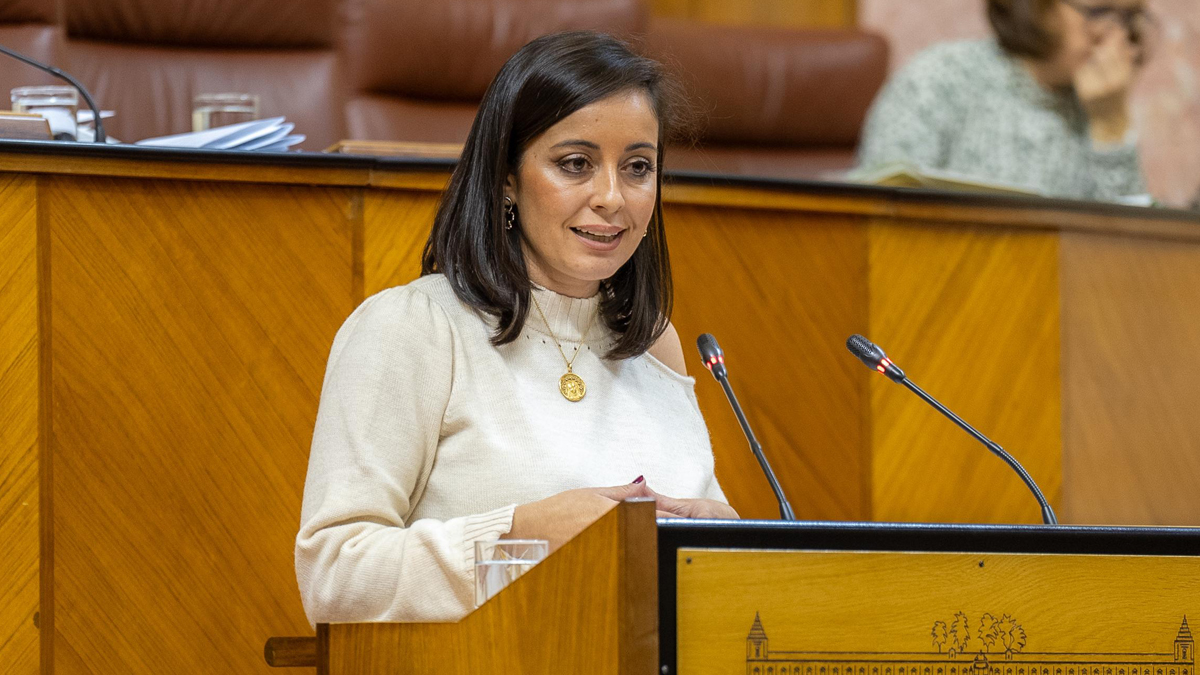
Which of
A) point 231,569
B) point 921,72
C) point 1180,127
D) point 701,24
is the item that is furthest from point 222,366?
point 1180,127

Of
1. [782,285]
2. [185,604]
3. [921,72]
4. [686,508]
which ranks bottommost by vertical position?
[185,604]

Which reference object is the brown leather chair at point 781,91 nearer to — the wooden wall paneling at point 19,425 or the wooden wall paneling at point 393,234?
the wooden wall paneling at point 393,234

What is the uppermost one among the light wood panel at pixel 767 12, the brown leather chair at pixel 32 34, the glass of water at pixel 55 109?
the light wood panel at pixel 767 12

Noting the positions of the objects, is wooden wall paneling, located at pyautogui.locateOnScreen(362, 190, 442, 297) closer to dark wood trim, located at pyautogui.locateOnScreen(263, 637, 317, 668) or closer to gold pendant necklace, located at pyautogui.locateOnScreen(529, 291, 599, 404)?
gold pendant necklace, located at pyautogui.locateOnScreen(529, 291, 599, 404)

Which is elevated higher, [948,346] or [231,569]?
[948,346]

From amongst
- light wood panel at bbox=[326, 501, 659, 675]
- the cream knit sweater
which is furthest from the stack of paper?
light wood panel at bbox=[326, 501, 659, 675]

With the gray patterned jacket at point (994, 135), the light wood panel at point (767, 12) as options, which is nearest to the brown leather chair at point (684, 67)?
the light wood panel at point (767, 12)

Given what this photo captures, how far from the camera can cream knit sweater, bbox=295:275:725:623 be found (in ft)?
4.02

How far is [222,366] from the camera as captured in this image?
184 centimetres

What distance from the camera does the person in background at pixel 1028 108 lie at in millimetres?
3152

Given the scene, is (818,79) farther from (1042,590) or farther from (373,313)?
(1042,590)

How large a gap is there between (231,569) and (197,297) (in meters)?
0.36

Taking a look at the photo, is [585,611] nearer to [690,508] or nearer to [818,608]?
[818,608]

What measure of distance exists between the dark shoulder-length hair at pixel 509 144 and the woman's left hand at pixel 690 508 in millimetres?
242
